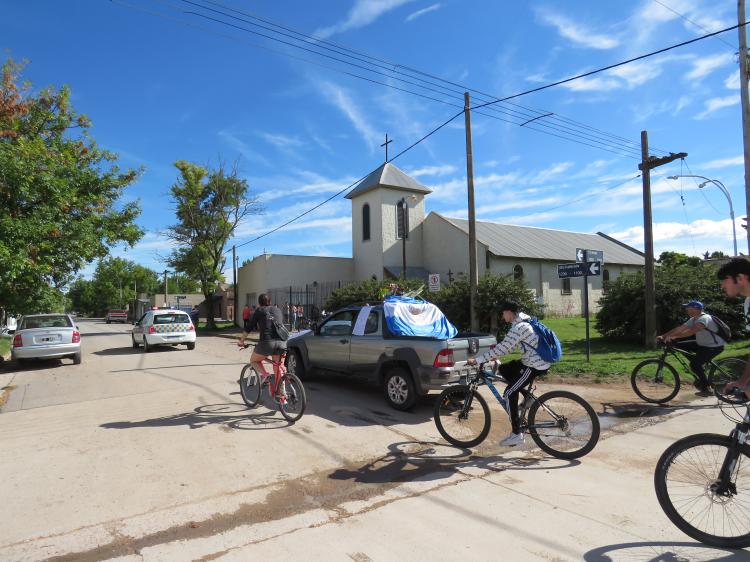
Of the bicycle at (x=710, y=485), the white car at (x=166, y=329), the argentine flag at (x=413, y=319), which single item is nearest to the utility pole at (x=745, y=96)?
the argentine flag at (x=413, y=319)

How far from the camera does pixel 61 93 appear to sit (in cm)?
2111

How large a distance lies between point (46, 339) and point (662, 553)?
15.0 meters

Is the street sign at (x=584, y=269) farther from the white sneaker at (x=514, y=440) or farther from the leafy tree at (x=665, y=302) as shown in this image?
the white sneaker at (x=514, y=440)

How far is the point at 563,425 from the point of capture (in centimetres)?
533

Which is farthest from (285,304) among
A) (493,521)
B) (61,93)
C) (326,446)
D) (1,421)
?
(493,521)

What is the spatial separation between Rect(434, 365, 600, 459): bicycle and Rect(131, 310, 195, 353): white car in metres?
14.4

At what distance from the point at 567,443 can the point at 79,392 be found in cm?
912

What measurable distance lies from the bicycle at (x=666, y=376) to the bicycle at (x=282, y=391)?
5538mm

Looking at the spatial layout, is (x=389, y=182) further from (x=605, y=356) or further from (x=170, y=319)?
(x=605, y=356)

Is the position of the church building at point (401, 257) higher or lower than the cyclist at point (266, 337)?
higher

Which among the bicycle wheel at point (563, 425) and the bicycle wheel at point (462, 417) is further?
the bicycle wheel at point (462, 417)

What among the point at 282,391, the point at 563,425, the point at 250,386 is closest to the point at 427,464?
the point at 563,425

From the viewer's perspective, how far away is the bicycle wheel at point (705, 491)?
3422 millimetres

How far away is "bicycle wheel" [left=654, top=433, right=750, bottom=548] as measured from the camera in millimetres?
3422
